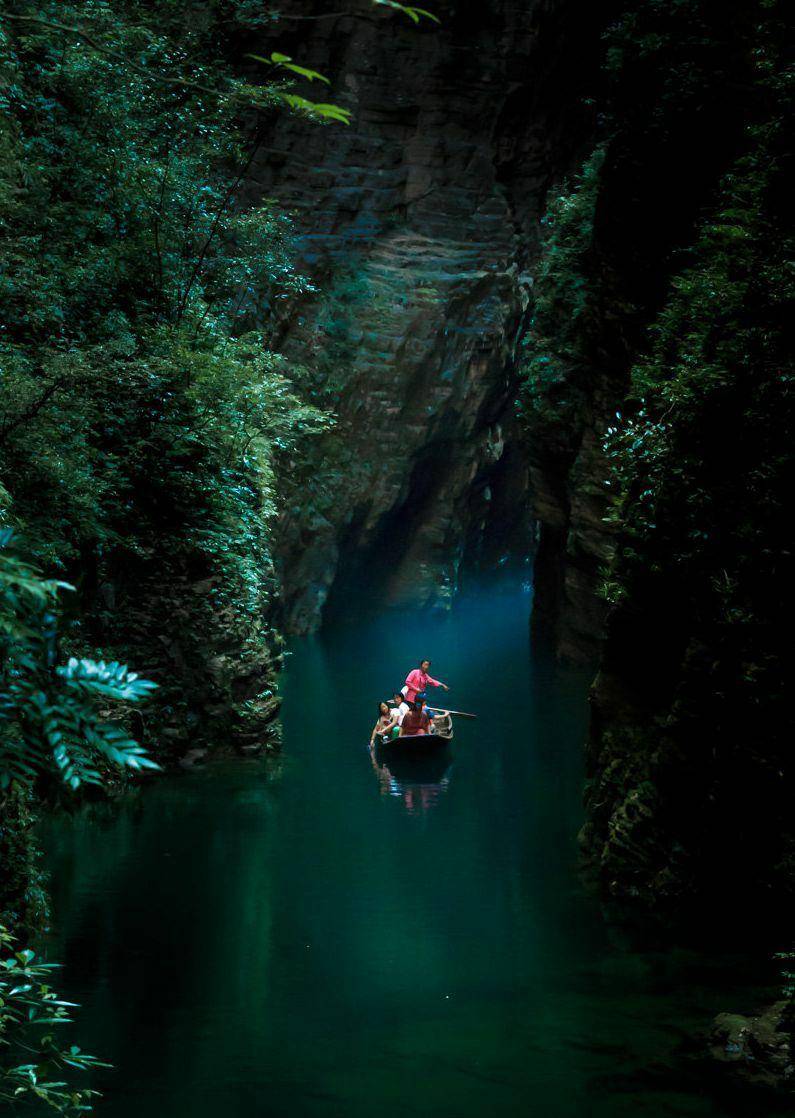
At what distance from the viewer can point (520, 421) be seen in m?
28.2

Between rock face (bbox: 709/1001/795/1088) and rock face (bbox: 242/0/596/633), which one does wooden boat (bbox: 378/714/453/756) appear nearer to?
rock face (bbox: 709/1001/795/1088)

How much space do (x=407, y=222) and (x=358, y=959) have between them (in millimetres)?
28508

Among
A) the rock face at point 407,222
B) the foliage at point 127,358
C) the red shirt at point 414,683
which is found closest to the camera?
the foliage at point 127,358

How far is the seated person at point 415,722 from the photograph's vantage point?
19198 mm

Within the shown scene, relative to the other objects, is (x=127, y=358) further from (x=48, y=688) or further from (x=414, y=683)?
(x=48, y=688)

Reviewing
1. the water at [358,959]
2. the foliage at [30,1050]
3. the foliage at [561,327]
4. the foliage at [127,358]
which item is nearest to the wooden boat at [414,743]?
the water at [358,959]

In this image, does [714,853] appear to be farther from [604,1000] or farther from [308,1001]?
[308,1001]

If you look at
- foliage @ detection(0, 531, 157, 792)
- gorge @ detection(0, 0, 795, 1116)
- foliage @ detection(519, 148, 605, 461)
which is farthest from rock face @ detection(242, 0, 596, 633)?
foliage @ detection(0, 531, 157, 792)

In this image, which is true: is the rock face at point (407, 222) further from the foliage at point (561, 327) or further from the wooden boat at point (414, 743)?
the wooden boat at point (414, 743)

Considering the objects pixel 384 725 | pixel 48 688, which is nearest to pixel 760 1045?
pixel 48 688

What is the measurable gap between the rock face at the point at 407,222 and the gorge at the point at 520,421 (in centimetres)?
19

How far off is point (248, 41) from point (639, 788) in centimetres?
2622

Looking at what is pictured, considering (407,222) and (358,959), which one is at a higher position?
(407,222)

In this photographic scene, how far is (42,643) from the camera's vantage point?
286 centimetres
